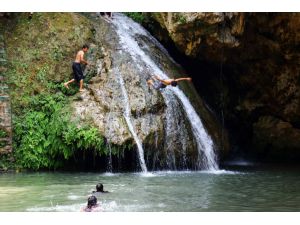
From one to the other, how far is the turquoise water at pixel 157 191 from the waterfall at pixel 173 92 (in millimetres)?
1092

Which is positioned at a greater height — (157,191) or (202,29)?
(202,29)

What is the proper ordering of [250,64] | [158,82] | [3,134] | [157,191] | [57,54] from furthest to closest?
[250,64]
[57,54]
[158,82]
[3,134]
[157,191]

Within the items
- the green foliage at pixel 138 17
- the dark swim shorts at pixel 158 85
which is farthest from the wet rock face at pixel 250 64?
the dark swim shorts at pixel 158 85

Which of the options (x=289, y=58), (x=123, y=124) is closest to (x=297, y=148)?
(x=289, y=58)

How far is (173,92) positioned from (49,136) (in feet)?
12.7

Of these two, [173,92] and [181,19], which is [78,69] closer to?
[173,92]

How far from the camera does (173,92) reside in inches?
568

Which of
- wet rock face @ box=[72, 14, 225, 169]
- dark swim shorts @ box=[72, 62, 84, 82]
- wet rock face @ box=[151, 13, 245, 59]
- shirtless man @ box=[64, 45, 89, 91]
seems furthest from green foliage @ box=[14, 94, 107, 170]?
wet rock face @ box=[151, 13, 245, 59]

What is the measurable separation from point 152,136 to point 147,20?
524cm

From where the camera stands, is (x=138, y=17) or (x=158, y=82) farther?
(x=138, y=17)

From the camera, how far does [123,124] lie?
12891 millimetres

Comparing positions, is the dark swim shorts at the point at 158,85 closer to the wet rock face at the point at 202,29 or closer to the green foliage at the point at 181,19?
the wet rock face at the point at 202,29

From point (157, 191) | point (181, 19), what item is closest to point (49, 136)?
point (157, 191)
